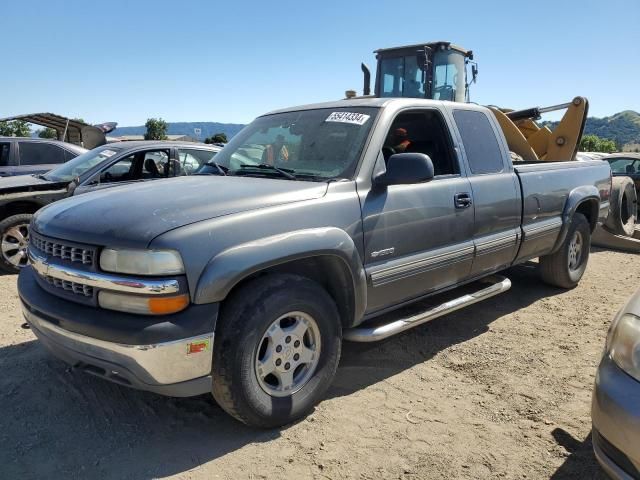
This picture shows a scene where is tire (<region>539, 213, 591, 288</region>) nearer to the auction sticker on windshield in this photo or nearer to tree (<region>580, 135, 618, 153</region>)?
the auction sticker on windshield

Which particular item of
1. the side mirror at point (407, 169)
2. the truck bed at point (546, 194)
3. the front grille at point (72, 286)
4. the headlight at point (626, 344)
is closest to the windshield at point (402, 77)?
the truck bed at point (546, 194)

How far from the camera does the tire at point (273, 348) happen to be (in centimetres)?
263

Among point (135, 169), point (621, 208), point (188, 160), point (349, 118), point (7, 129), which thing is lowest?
point (621, 208)

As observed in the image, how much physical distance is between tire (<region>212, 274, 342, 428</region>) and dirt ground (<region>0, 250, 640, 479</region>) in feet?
0.62

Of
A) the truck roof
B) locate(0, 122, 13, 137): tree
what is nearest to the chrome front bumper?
the truck roof

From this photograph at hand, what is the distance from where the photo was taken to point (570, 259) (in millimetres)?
5703

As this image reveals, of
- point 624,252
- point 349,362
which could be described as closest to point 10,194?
point 349,362

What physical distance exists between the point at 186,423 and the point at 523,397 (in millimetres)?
2157

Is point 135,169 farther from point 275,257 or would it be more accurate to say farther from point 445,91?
point 445,91

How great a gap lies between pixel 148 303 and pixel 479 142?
10.2 feet

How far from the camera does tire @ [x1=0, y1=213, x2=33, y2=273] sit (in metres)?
6.14

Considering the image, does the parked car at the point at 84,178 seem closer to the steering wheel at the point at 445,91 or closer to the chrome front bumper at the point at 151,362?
the chrome front bumper at the point at 151,362

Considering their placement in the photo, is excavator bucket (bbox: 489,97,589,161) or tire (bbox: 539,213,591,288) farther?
excavator bucket (bbox: 489,97,589,161)

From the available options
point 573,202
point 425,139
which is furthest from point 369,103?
point 573,202
